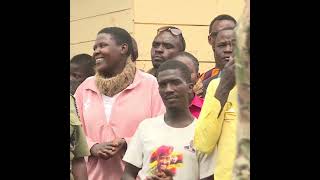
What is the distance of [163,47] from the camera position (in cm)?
452

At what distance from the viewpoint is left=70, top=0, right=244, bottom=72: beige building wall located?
14.7ft

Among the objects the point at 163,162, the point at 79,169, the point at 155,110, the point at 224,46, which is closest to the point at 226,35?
the point at 224,46

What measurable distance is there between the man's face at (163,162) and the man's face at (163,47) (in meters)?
0.53

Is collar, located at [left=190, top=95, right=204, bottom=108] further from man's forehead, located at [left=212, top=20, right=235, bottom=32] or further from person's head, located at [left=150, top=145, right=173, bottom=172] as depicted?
man's forehead, located at [left=212, top=20, right=235, bottom=32]

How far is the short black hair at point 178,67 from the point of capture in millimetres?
4410

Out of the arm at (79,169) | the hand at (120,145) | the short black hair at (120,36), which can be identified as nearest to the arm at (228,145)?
the hand at (120,145)

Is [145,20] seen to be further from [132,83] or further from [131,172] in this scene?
[131,172]

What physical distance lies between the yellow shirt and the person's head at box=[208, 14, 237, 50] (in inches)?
13.6

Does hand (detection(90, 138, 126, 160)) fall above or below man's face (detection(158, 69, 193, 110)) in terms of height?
below

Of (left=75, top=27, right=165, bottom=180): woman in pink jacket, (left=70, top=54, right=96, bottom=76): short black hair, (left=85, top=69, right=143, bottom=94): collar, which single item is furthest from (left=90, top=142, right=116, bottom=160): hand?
(left=70, top=54, right=96, bottom=76): short black hair

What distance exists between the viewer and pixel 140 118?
448cm

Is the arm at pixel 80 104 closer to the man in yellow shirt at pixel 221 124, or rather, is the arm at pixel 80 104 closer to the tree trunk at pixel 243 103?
the man in yellow shirt at pixel 221 124
